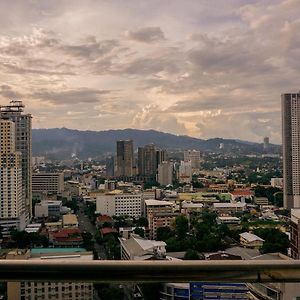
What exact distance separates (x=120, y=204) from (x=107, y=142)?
75.9 ft

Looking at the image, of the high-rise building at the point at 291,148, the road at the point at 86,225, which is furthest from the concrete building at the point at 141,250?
the high-rise building at the point at 291,148

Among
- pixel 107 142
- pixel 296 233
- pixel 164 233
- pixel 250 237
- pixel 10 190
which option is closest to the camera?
pixel 296 233

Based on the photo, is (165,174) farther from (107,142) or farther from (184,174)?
(107,142)

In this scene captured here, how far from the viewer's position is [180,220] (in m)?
8.66

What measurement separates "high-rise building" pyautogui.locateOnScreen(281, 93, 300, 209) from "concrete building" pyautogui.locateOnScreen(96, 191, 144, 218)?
13.1 feet

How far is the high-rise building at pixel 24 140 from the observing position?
10.7 metres

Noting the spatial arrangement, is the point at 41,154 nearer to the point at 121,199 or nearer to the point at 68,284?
the point at 121,199

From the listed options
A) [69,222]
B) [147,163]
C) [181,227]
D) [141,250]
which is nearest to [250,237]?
[181,227]

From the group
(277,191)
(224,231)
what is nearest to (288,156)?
(277,191)

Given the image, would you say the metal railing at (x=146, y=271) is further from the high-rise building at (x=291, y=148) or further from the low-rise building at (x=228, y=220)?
the high-rise building at (x=291, y=148)

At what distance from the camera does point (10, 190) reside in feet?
29.6

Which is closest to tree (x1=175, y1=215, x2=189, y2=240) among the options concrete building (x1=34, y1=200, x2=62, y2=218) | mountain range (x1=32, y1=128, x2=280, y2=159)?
concrete building (x1=34, y1=200, x2=62, y2=218)

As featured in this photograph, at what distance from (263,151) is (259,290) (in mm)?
33674

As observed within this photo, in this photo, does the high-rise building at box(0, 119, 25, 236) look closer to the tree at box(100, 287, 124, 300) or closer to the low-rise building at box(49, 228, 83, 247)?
the low-rise building at box(49, 228, 83, 247)
